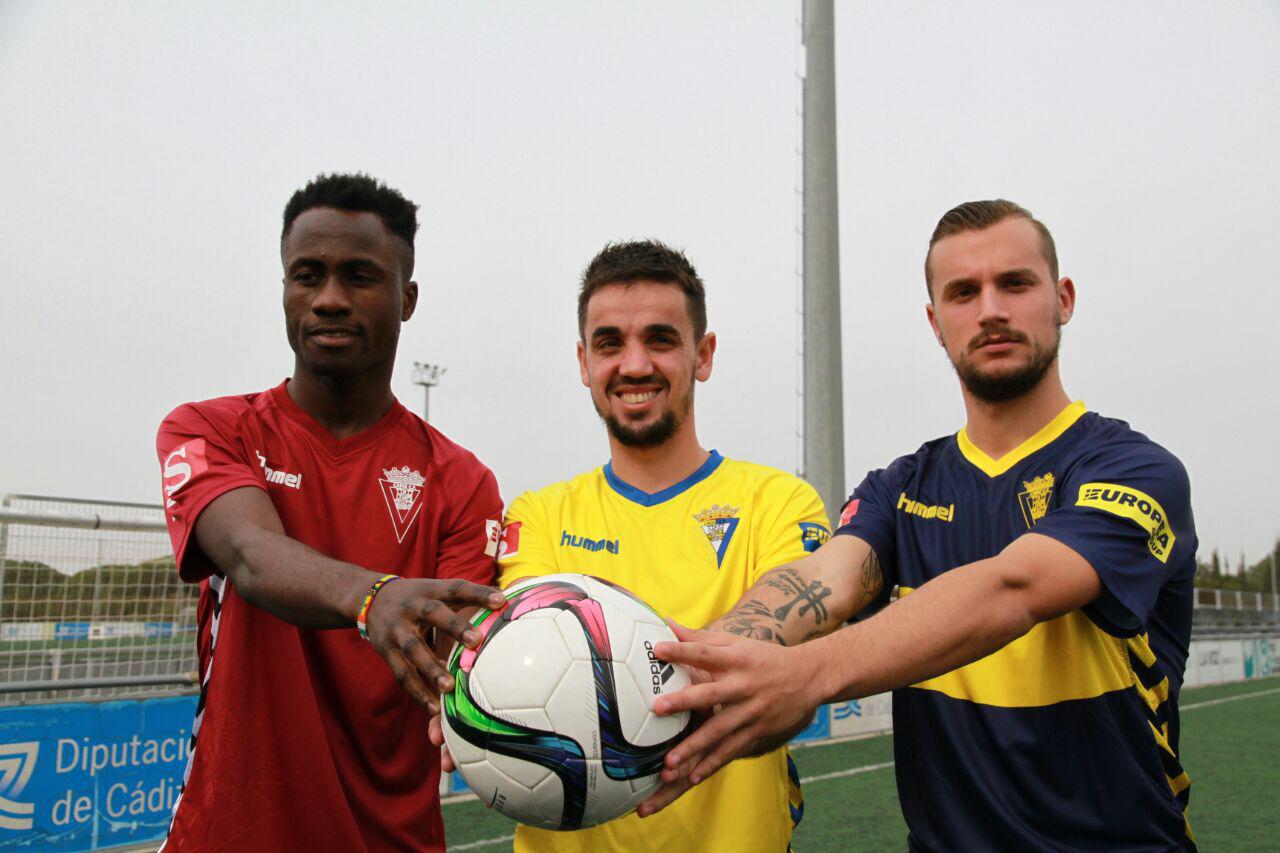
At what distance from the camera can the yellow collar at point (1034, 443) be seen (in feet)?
8.46

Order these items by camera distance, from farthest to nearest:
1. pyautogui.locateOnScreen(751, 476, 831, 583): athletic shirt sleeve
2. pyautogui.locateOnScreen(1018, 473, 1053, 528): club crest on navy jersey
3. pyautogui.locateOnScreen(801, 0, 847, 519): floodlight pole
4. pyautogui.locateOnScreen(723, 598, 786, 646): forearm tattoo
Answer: pyautogui.locateOnScreen(801, 0, 847, 519): floodlight pole, pyautogui.locateOnScreen(751, 476, 831, 583): athletic shirt sleeve, pyautogui.locateOnScreen(1018, 473, 1053, 528): club crest on navy jersey, pyautogui.locateOnScreen(723, 598, 786, 646): forearm tattoo

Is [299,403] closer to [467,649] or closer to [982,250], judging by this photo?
[467,649]

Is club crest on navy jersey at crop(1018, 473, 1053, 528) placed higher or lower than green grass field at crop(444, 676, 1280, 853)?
higher

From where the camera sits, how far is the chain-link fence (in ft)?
19.4

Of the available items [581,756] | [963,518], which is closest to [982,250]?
[963,518]

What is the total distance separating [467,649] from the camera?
1.98 metres

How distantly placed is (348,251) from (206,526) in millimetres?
904

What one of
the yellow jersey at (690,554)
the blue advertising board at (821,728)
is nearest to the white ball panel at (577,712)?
the yellow jersey at (690,554)

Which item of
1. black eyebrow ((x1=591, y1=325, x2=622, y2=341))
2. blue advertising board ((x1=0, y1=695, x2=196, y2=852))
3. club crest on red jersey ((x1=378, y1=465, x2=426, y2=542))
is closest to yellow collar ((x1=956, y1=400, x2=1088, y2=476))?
black eyebrow ((x1=591, y1=325, x2=622, y2=341))

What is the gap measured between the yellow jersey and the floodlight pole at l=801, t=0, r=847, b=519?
6.35 metres

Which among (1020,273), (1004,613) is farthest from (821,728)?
(1004,613)

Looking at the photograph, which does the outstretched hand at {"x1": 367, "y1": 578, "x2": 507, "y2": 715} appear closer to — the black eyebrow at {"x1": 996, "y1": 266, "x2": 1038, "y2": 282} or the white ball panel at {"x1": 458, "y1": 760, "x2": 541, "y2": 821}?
the white ball panel at {"x1": 458, "y1": 760, "x2": 541, "y2": 821}

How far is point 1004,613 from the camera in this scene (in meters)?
2.05

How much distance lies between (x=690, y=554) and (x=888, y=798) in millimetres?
7456
